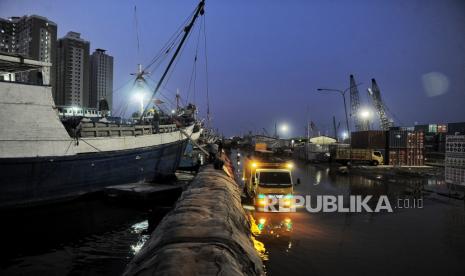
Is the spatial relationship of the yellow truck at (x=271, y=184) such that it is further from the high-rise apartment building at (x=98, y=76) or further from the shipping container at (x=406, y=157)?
the high-rise apartment building at (x=98, y=76)

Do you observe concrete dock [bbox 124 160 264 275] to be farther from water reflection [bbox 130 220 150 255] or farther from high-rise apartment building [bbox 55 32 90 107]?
high-rise apartment building [bbox 55 32 90 107]

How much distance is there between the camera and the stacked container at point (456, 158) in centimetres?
1872

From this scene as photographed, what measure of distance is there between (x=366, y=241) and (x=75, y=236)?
11.6 m

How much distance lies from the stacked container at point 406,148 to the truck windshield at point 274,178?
99.5 ft

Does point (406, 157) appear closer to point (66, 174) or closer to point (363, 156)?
point (363, 156)

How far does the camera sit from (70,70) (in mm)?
96438

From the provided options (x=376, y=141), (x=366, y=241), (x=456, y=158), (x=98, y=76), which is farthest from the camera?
(x=98, y=76)

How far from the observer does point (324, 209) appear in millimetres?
18562

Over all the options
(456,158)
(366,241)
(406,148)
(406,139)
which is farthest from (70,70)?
(366,241)

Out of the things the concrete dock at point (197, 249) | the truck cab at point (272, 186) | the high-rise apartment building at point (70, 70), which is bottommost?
the truck cab at point (272, 186)

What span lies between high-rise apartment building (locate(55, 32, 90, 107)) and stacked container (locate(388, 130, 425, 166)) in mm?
83032

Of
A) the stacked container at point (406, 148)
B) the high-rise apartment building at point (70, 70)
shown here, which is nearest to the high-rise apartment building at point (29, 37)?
the high-rise apartment building at point (70, 70)

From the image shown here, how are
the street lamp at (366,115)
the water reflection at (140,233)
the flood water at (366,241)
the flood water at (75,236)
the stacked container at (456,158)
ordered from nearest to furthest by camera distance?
the flood water at (366,241), the flood water at (75,236), the water reflection at (140,233), the stacked container at (456,158), the street lamp at (366,115)

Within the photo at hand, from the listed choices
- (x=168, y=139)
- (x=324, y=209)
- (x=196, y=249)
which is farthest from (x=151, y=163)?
(x=196, y=249)
